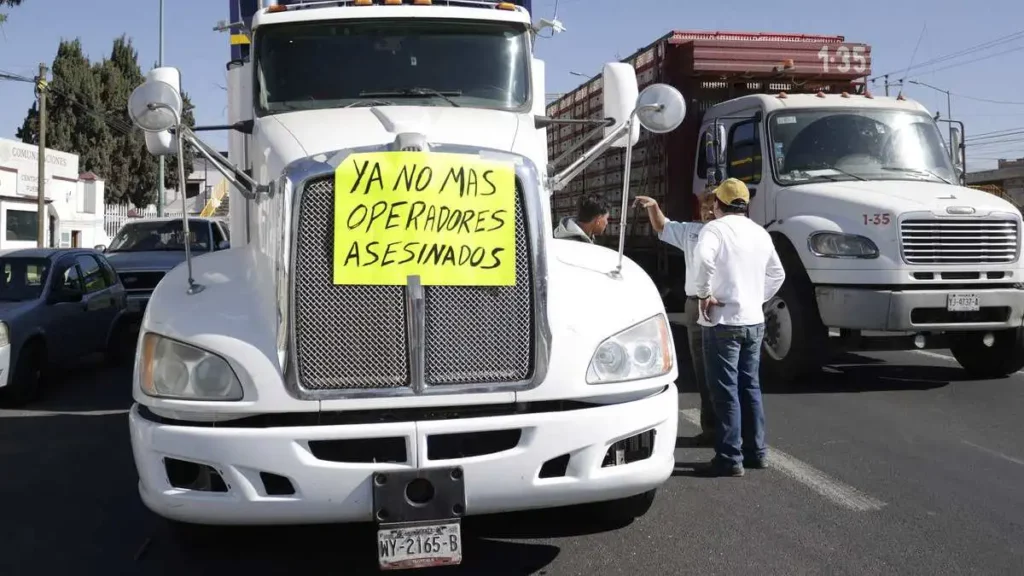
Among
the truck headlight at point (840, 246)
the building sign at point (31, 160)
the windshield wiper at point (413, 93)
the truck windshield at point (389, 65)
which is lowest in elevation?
the truck headlight at point (840, 246)

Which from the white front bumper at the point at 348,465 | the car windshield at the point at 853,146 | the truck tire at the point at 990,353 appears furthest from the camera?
the car windshield at the point at 853,146

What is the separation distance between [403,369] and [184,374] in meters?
0.84

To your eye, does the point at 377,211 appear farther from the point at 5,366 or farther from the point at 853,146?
the point at 853,146

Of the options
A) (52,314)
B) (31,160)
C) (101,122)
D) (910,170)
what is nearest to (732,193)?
(910,170)

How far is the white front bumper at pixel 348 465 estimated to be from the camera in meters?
3.59

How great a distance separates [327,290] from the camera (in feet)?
12.3

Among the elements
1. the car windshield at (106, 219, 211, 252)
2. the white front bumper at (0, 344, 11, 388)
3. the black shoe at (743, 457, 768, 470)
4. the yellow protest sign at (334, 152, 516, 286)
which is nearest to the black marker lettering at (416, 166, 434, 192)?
the yellow protest sign at (334, 152, 516, 286)

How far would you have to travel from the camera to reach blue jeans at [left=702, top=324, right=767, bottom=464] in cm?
573

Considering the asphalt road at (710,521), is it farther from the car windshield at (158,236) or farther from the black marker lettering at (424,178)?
the car windshield at (158,236)

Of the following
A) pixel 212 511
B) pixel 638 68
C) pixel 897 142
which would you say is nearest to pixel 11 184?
pixel 638 68

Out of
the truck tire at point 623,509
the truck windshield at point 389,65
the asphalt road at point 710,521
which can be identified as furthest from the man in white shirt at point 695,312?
the truck tire at point 623,509

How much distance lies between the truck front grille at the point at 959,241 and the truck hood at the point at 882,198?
109mm

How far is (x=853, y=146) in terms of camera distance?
941cm

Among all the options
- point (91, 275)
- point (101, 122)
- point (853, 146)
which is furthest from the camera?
point (101, 122)
